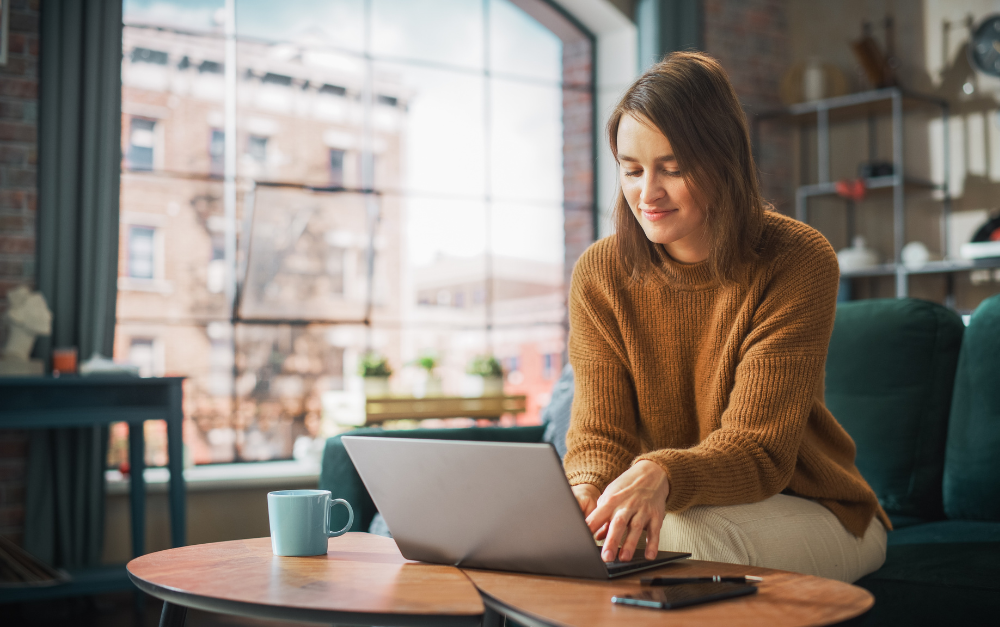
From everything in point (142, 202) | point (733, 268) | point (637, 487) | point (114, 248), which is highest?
point (142, 202)

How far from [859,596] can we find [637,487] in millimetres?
275

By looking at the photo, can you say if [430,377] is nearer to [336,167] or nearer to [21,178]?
[336,167]

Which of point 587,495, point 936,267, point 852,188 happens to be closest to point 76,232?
point 587,495

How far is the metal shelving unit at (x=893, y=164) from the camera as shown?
13.1 ft

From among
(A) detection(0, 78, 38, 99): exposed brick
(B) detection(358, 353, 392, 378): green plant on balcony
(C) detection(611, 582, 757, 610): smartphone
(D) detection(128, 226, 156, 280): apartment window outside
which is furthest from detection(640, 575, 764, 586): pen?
(D) detection(128, 226, 156, 280): apartment window outside

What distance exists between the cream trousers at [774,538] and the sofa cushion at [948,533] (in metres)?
0.36

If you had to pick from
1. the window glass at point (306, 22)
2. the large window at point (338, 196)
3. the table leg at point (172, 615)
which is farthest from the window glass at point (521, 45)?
the table leg at point (172, 615)

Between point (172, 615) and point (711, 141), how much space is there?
3.02ft

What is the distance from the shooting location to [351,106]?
382 cm

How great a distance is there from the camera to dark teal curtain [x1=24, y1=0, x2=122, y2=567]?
2875 millimetres

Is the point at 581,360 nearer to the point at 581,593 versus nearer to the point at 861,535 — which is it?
the point at 861,535

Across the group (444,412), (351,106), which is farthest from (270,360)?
(351,106)

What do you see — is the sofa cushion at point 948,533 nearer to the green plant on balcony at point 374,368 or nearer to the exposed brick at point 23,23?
the green plant on balcony at point 374,368

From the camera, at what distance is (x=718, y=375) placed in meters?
1.34
